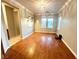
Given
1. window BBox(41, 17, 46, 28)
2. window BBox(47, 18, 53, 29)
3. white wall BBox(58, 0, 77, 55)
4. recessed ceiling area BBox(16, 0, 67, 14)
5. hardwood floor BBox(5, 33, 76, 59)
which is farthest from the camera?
window BBox(41, 17, 46, 28)

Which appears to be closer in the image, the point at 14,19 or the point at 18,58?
the point at 18,58

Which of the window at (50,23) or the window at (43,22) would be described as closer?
the window at (50,23)

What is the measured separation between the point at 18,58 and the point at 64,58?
5.52 ft

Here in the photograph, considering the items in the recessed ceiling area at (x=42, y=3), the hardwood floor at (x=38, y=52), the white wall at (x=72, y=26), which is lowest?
the hardwood floor at (x=38, y=52)

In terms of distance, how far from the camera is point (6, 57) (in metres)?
2.88

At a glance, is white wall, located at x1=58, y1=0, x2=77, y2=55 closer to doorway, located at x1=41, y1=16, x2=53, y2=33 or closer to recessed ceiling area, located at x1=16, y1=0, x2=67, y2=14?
recessed ceiling area, located at x1=16, y1=0, x2=67, y2=14

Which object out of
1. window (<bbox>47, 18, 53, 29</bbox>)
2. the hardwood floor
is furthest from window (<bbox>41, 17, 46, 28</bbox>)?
the hardwood floor

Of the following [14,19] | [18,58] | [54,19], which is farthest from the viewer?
[54,19]

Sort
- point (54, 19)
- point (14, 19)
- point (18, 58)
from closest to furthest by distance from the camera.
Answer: point (18, 58) < point (14, 19) < point (54, 19)

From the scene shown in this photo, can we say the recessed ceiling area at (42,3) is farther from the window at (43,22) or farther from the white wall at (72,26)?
the window at (43,22)

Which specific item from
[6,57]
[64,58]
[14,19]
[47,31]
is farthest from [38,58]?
[47,31]

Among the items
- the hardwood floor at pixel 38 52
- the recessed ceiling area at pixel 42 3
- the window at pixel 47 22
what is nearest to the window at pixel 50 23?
the window at pixel 47 22

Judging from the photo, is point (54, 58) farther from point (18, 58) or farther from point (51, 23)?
point (51, 23)

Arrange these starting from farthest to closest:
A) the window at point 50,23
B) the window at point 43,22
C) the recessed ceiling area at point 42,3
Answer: the window at point 43,22 → the window at point 50,23 → the recessed ceiling area at point 42,3
